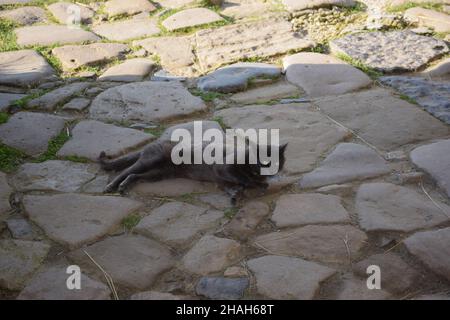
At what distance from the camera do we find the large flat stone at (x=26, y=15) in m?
5.76

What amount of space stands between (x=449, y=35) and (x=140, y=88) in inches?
117

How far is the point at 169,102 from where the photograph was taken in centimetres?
405

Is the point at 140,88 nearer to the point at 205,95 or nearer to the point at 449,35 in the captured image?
the point at 205,95

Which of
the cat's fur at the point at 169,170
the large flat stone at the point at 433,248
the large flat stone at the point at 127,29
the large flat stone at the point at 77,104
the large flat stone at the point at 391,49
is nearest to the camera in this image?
the large flat stone at the point at 433,248

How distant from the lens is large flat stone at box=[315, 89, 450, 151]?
11.1 feet

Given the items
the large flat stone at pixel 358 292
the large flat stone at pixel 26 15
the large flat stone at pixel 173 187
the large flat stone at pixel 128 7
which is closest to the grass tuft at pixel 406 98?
the large flat stone at pixel 173 187

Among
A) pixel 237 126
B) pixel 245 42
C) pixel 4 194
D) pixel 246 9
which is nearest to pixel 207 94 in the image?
pixel 237 126

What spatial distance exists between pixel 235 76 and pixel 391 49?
4.88ft

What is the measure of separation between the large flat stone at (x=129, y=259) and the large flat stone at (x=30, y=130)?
1.23 metres

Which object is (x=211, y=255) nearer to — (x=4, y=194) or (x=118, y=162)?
(x=118, y=162)

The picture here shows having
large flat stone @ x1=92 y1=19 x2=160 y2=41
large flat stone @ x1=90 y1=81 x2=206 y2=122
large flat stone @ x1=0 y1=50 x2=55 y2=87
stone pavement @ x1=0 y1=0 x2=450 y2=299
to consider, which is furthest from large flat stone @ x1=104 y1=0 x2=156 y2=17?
large flat stone @ x1=90 y1=81 x2=206 y2=122

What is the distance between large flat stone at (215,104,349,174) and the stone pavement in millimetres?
15

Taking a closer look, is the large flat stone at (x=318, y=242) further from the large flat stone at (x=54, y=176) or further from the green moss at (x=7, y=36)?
the green moss at (x=7, y=36)

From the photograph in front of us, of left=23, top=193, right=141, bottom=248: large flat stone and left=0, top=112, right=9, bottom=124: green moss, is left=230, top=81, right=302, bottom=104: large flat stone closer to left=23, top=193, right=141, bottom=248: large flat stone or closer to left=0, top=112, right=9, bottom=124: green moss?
left=23, top=193, right=141, bottom=248: large flat stone
